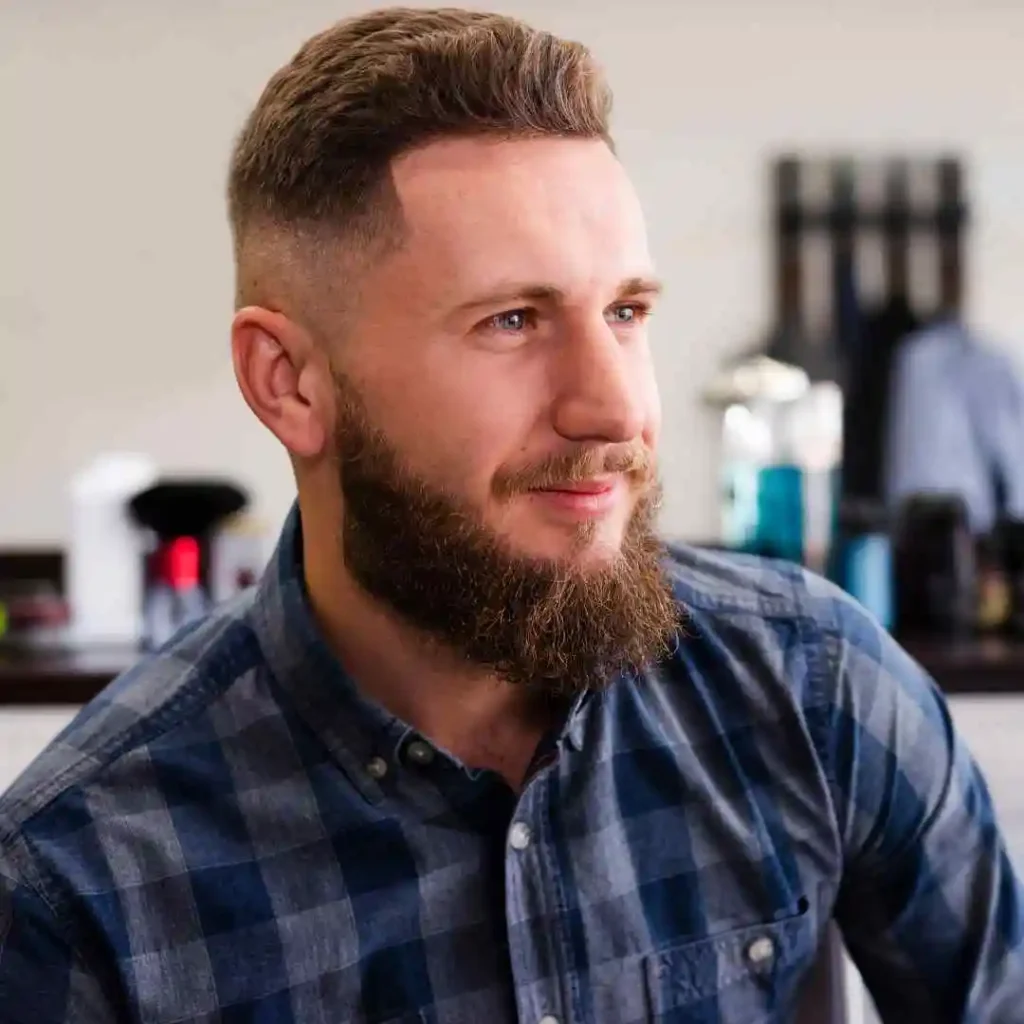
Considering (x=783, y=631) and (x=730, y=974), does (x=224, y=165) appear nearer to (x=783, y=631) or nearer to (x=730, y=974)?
(x=783, y=631)

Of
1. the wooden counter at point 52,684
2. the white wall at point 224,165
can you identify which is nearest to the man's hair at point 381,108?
the wooden counter at point 52,684

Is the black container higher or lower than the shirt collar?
lower

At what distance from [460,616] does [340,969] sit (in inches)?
8.8

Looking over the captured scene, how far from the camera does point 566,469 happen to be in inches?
29.2

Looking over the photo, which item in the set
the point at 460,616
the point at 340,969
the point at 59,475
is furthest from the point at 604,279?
the point at 59,475

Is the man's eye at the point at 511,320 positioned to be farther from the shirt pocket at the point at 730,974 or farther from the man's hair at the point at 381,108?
the shirt pocket at the point at 730,974

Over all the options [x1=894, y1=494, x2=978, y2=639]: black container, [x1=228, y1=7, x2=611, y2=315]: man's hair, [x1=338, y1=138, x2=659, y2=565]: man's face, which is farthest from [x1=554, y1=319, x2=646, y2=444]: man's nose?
[x1=894, y1=494, x2=978, y2=639]: black container

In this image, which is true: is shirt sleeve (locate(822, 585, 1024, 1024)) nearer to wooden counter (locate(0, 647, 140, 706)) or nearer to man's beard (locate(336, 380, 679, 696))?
man's beard (locate(336, 380, 679, 696))

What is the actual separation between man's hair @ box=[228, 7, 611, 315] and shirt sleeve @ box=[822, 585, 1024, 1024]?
42cm

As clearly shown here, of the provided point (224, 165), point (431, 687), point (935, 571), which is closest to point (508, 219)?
point (431, 687)

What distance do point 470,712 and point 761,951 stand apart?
0.81 feet

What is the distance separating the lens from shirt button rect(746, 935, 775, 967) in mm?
815

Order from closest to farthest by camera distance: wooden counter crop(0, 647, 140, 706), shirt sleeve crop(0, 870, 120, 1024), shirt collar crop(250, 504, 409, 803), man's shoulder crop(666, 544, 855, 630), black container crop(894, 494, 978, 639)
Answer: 1. shirt sleeve crop(0, 870, 120, 1024)
2. shirt collar crop(250, 504, 409, 803)
3. man's shoulder crop(666, 544, 855, 630)
4. wooden counter crop(0, 647, 140, 706)
5. black container crop(894, 494, 978, 639)

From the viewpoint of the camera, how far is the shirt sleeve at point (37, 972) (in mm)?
688
